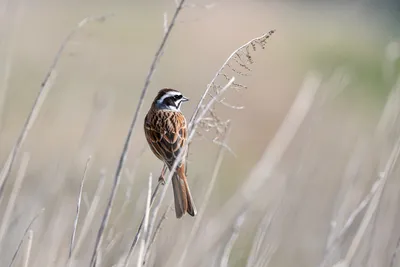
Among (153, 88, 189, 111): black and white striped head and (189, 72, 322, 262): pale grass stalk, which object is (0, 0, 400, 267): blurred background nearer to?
(189, 72, 322, 262): pale grass stalk

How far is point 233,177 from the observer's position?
11.4m

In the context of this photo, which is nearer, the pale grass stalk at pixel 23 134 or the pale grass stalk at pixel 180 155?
the pale grass stalk at pixel 180 155

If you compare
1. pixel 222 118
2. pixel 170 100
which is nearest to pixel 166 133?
pixel 170 100

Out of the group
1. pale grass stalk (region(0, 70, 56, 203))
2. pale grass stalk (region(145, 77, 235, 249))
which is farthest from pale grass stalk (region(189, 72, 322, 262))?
pale grass stalk (region(145, 77, 235, 249))

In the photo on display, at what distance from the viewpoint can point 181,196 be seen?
3072mm

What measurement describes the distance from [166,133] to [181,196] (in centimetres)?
58

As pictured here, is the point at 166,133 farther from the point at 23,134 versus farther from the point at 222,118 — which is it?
the point at 222,118

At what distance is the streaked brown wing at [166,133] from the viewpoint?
3.50m

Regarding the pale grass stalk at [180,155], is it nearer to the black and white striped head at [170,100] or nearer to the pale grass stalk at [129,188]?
the pale grass stalk at [129,188]

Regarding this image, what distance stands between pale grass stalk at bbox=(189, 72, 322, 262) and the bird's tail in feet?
1.53

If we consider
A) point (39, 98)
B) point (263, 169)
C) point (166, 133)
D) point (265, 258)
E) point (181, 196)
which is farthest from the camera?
point (263, 169)

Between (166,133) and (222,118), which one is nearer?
(166,133)

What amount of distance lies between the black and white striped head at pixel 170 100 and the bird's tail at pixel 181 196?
1.78 feet

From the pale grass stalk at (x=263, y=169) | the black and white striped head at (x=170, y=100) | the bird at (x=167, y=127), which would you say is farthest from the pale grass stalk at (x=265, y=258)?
the black and white striped head at (x=170, y=100)
